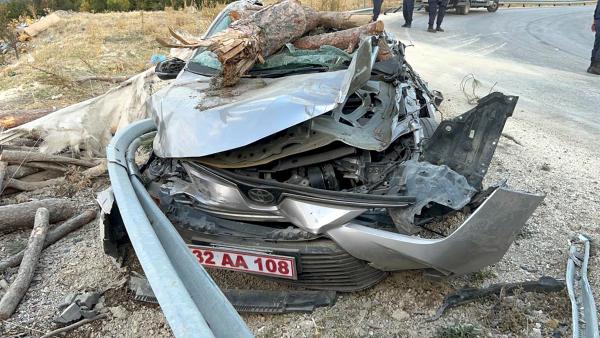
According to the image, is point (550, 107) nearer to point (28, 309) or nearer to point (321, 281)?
point (321, 281)

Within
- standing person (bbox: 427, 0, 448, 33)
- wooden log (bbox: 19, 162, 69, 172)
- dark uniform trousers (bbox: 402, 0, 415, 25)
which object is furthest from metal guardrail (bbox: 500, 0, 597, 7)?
wooden log (bbox: 19, 162, 69, 172)

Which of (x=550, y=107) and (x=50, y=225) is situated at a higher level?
(x=550, y=107)

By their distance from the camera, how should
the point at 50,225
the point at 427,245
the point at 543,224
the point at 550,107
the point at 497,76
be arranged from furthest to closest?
the point at 497,76 < the point at 550,107 < the point at 50,225 < the point at 543,224 < the point at 427,245

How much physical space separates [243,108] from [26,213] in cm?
217

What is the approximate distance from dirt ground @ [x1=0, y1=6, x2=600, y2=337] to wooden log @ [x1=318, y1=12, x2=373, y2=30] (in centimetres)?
213

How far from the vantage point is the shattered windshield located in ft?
10.8

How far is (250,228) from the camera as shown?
2.49 m

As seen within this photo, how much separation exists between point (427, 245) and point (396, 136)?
0.76 meters

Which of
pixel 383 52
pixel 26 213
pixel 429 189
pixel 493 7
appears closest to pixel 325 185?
pixel 429 189

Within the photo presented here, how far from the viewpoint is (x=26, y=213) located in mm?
3611

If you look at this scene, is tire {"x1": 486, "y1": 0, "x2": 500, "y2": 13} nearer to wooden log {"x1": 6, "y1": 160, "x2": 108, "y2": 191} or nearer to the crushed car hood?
wooden log {"x1": 6, "y1": 160, "x2": 108, "y2": 191}

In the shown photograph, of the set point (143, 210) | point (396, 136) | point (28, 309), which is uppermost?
point (396, 136)

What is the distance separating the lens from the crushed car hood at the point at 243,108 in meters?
2.42

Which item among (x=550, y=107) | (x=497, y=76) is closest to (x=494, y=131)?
(x=550, y=107)
